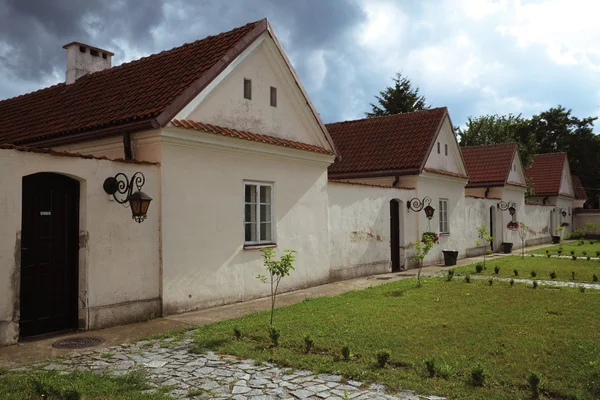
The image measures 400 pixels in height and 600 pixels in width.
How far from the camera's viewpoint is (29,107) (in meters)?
12.9

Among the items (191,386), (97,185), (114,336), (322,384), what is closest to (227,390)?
(191,386)

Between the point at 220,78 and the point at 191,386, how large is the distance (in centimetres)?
658

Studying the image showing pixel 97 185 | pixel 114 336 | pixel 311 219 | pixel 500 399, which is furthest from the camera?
pixel 311 219

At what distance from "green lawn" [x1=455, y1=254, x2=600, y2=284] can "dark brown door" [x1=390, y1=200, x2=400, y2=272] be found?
194cm

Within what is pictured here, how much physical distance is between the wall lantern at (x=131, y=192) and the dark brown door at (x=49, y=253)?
20.3 inches

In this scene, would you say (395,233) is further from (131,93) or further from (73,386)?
(73,386)

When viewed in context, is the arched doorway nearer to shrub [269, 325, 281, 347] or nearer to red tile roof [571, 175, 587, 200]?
shrub [269, 325, 281, 347]

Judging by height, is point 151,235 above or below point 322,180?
below

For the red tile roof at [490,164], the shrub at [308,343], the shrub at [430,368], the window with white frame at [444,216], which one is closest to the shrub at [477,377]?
the shrub at [430,368]

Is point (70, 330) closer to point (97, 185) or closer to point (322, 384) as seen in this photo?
point (97, 185)

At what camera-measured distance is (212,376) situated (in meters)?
5.21

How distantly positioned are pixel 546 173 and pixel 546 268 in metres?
24.3

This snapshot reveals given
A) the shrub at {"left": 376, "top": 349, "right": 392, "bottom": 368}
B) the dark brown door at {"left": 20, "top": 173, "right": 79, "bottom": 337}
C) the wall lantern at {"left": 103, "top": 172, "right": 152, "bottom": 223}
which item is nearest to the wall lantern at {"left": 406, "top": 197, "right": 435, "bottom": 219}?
the wall lantern at {"left": 103, "top": 172, "right": 152, "bottom": 223}

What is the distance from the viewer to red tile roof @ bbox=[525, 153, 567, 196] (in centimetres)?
3544
